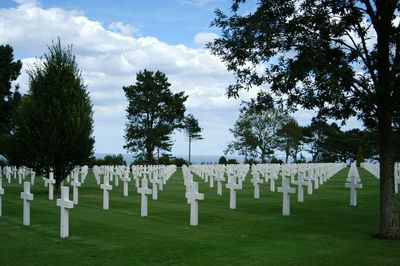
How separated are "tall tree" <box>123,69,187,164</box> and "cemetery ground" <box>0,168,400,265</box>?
1655 inches

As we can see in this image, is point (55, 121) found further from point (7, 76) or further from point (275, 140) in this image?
point (275, 140)

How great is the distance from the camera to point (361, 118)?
10812 mm

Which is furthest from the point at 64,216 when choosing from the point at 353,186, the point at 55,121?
the point at 55,121

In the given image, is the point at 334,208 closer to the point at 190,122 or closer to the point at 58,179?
the point at 58,179

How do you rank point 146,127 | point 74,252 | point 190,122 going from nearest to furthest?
point 74,252 < point 146,127 < point 190,122

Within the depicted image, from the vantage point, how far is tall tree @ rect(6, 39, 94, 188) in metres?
21.9

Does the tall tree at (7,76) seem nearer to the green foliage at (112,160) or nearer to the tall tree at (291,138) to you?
the green foliage at (112,160)

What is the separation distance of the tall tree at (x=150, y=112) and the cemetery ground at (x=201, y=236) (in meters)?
42.0

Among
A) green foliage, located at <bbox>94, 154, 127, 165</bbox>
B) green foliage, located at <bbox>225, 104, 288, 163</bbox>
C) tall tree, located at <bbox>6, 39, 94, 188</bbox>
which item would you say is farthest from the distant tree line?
tall tree, located at <bbox>6, 39, 94, 188</bbox>

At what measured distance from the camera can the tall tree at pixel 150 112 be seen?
59156mm

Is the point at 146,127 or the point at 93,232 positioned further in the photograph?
the point at 146,127

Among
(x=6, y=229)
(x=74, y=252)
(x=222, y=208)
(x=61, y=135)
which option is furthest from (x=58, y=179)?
(x=74, y=252)

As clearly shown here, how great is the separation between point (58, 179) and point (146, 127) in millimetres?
37204

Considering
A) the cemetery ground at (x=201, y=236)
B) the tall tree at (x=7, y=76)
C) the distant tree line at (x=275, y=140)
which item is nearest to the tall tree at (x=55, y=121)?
the cemetery ground at (x=201, y=236)
